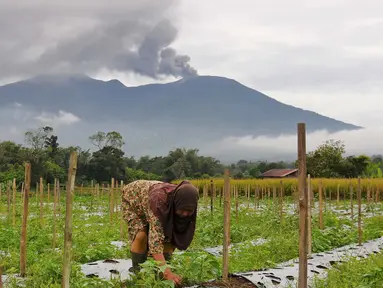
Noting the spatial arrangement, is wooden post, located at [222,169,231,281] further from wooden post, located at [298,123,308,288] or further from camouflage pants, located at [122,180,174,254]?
wooden post, located at [298,123,308,288]

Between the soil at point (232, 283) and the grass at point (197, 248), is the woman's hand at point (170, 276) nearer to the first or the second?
the grass at point (197, 248)

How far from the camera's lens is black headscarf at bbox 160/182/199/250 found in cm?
379

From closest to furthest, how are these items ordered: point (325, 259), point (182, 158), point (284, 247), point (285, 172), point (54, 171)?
point (325, 259)
point (284, 247)
point (54, 171)
point (182, 158)
point (285, 172)

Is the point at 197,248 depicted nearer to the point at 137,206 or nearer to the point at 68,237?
the point at 137,206

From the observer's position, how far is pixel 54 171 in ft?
109

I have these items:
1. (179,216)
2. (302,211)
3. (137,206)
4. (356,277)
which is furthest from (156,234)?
(356,277)

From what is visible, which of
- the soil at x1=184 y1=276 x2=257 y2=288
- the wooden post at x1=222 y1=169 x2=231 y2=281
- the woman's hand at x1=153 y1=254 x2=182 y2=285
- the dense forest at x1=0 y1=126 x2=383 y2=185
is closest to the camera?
the woman's hand at x1=153 y1=254 x2=182 y2=285

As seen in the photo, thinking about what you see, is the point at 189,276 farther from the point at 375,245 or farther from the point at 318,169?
the point at 318,169

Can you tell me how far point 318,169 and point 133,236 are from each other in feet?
105

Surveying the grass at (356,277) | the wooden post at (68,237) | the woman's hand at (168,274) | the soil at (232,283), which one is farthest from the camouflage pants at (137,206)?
the grass at (356,277)

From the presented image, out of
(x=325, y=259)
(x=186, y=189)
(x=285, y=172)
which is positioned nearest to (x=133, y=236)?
(x=186, y=189)

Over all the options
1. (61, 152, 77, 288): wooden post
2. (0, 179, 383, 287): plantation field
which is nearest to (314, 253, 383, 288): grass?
(0, 179, 383, 287): plantation field

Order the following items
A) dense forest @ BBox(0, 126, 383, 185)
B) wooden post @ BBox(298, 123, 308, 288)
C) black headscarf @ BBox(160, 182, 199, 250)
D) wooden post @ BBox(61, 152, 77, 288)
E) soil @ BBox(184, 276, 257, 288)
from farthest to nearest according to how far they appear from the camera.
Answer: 1. dense forest @ BBox(0, 126, 383, 185)
2. soil @ BBox(184, 276, 257, 288)
3. black headscarf @ BBox(160, 182, 199, 250)
4. wooden post @ BBox(298, 123, 308, 288)
5. wooden post @ BBox(61, 152, 77, 288)

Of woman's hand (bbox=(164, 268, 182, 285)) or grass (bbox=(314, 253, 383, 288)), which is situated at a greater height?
woman's hand (bbox=(164, 268, 182, 285))
